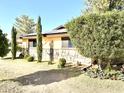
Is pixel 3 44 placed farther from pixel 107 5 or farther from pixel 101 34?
pixel 107 5

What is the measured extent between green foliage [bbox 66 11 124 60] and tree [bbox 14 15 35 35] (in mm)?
65123

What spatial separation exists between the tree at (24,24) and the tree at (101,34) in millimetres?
65105

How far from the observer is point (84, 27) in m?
16.3

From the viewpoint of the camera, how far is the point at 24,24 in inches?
3191

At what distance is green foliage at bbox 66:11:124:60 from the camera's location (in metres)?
15.2

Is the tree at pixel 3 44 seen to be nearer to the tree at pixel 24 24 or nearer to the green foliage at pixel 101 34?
the green foliage at pixel 101 34

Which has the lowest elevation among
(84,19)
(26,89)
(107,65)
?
(26,89)

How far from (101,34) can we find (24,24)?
6801 cm

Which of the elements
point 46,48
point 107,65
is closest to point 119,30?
point 107,65

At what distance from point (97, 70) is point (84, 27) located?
3440mm

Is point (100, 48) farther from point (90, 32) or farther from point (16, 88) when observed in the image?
point (16, 88)

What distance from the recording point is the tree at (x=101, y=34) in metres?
15.2

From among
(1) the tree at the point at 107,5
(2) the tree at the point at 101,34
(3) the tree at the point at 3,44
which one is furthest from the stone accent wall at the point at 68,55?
(1) the tree at the point at 107,5

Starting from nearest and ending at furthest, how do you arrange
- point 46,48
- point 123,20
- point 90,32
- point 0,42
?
point 123,20 < point 90,32 < point 0,42 < point 46,48
